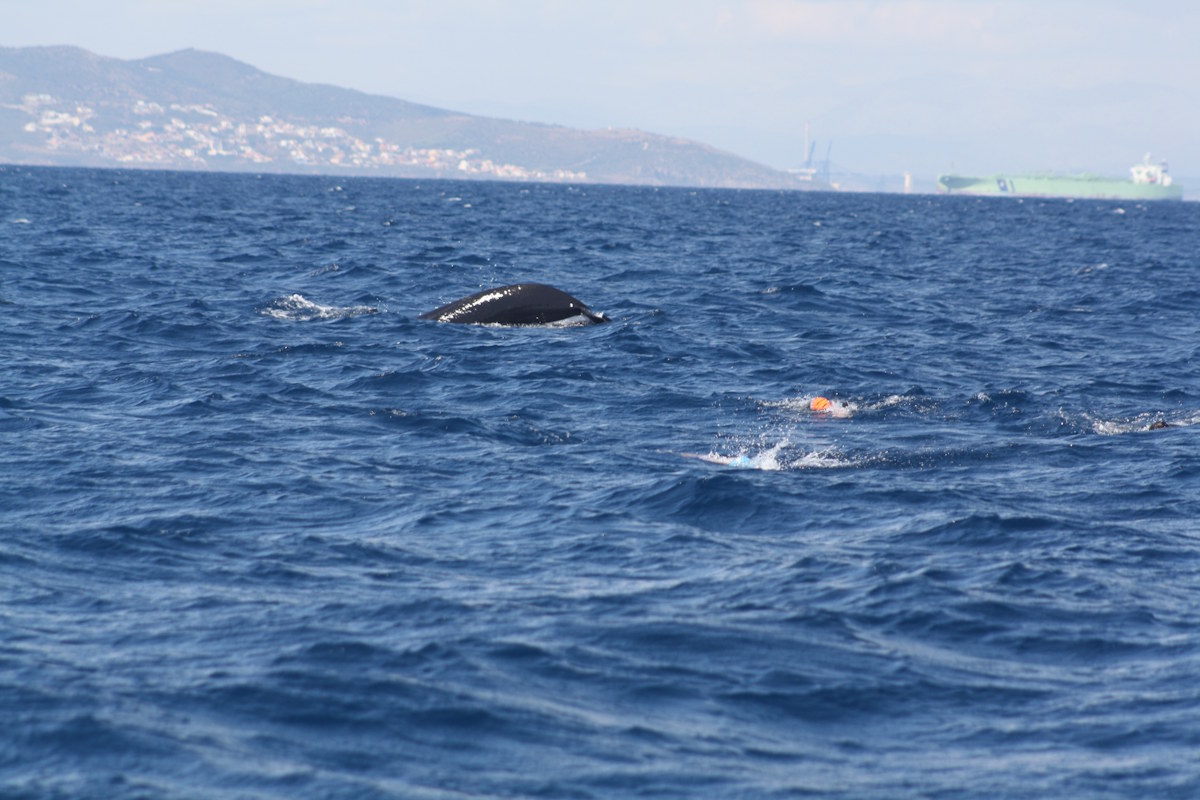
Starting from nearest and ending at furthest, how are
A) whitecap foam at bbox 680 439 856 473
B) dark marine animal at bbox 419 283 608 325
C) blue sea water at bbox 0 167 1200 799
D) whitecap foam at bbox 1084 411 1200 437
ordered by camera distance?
blue sea water at bbox 0 167 1200 799 < whitecap foam at bbox 680 439 856 473 < whitecap foam at bbox 1084 411 1200 437 < dark marine animal at bbox 419 283 608 325

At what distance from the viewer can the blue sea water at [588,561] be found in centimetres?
633

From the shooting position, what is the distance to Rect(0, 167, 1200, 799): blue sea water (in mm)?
6328

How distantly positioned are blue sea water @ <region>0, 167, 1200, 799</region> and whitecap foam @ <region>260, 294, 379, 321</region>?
866mm

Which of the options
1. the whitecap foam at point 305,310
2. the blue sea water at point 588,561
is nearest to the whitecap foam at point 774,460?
the blue sea water at point 588,561

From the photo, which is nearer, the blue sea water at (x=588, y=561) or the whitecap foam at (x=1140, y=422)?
the blue sea water at (x=588, y=561)

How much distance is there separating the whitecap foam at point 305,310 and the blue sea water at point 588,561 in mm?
866

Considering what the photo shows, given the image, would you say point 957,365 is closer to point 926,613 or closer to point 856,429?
point 856,429

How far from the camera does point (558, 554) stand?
954 centimetres

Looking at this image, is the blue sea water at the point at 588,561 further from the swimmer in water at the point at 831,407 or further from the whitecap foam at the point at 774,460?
the swimmer in water at the point at 831,407

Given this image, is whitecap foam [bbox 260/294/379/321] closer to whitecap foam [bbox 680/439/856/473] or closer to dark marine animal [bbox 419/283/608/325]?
dark marine animal [bbox 419/283/608/325]

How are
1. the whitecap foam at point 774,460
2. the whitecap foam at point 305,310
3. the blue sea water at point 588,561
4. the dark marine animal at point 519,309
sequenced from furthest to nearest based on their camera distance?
the whitecap foam at point 305,310, the dark marine animal at point 519,309, the whitecap foam at point 774,460, the blue sea water at point 588,561

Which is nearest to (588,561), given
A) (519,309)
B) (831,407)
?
(831,407)

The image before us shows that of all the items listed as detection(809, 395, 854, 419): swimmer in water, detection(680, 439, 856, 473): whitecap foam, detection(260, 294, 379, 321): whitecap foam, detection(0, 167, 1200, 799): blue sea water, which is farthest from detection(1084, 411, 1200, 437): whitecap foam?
detection(260, 294, 379, 321): whitecap foam

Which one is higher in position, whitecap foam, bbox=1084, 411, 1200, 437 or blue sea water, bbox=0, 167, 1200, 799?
whitecap foam, bbox=1084, 411, 1200, 437
